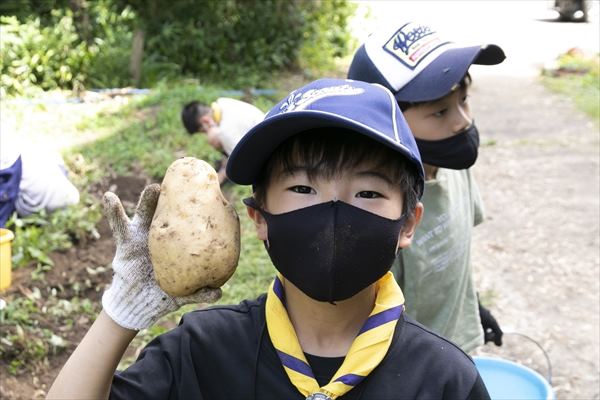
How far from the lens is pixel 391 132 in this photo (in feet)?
5.36

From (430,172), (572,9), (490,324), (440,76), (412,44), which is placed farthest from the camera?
(572,9)

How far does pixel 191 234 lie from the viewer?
1.78 m

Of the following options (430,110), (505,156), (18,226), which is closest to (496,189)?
(505,156)

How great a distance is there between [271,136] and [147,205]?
314mm

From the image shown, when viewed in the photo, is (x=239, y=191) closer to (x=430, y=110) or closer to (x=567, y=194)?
Result: (x=567, y=194)

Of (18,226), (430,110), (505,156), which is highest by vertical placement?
(430,110)

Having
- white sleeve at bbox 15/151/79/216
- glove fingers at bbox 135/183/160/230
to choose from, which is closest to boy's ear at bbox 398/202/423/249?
glove fingers at bbox 135/183/160/230

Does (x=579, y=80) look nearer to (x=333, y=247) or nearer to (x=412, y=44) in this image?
(x=412, y=44)

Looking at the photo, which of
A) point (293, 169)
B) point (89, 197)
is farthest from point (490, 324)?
point (89, 197)

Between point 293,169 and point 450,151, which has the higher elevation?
point 293,169

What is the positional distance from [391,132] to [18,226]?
181 inches

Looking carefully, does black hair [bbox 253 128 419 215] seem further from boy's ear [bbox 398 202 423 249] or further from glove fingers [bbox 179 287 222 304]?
glove fingers [bbox 179 287 222 304]

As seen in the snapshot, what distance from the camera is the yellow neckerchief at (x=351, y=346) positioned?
1.67m

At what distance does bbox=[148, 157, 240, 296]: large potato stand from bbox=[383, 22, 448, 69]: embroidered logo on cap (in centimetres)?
103
